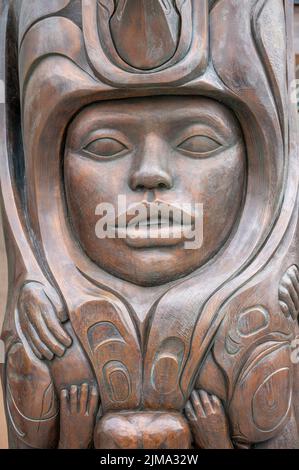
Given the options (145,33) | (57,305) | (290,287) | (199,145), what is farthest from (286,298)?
(145,33)

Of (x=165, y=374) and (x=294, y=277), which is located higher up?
(x=294, y=277)

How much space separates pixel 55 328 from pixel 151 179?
34cm

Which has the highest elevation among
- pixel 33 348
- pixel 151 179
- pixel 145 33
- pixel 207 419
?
pixel 145 33

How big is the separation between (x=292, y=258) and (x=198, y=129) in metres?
0.31

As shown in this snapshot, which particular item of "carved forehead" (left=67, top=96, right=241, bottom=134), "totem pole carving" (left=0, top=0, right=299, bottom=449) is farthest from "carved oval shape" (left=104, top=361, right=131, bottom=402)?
"carved forehead" (left=67, top=96, right=241, bottom=134)

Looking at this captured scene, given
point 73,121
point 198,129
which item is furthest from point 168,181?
point 73,121

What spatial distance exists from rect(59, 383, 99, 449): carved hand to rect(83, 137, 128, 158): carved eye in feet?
1.46

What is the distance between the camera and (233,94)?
148 centimetres

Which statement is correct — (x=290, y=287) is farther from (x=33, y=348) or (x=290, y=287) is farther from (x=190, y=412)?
(x=33, y=348)

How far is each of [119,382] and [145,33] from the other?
2.12ft

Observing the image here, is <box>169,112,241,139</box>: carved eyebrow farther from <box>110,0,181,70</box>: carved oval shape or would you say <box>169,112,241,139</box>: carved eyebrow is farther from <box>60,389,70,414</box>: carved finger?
<box>60,389,70,414</box>: carved finger

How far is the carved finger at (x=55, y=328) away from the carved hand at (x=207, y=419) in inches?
10.2

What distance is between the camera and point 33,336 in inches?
59.4

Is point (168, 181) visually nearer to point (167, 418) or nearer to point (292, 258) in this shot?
point (292, 258)
